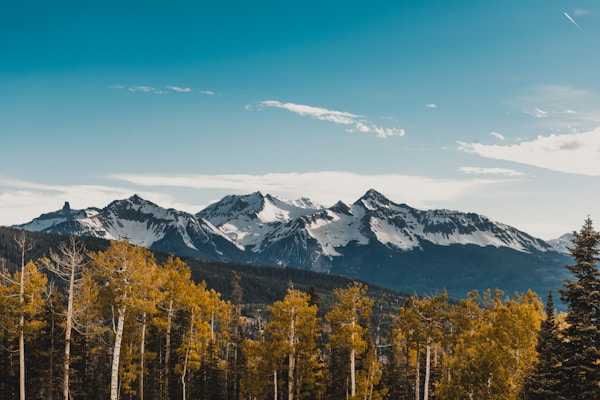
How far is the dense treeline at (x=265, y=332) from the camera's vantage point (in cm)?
3216

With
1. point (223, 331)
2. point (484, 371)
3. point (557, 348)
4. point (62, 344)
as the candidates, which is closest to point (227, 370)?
point (223, 331)

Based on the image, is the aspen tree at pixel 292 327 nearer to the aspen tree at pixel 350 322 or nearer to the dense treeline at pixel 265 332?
the dense treeline at pixel 265 332

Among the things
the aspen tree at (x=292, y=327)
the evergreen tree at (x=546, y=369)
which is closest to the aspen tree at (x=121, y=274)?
the aspen tree at (x=292, y=327)

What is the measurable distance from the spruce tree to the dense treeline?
0.07 metres

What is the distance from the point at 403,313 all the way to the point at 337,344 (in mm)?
9824

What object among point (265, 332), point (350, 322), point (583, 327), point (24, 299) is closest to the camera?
point (583, 327)

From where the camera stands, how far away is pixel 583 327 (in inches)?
1204

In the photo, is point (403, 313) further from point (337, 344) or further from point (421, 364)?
point (421, 364)

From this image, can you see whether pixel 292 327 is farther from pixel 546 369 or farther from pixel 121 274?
pixel 546 369

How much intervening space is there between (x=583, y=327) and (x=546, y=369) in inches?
187

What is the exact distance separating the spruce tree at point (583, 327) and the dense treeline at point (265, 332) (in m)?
0.07

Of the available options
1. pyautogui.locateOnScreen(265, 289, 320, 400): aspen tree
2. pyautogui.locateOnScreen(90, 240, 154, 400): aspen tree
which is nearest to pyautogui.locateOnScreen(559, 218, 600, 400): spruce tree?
pyautogui.locateOnScreen(265, 289, 320, 400): aspen tree

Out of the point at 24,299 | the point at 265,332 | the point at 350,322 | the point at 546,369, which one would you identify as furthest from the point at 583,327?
the point at 24,299

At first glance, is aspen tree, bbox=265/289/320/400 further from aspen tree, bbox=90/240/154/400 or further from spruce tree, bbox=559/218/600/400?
spruce tree, bbox=559/218/600/400
